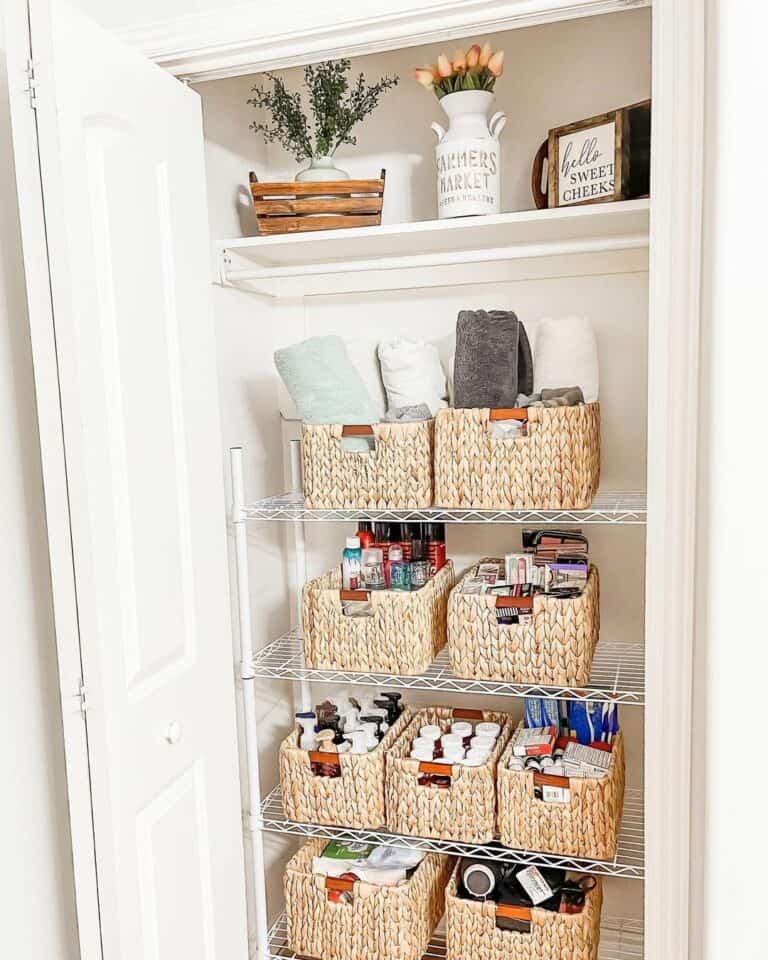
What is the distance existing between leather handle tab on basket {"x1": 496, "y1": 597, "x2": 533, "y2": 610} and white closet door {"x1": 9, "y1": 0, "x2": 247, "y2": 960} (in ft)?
1.69

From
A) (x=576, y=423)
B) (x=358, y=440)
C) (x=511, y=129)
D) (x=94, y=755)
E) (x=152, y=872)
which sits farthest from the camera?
(x=511, y=129)

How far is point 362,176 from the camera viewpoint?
6.77 ft

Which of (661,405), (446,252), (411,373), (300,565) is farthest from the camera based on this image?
(300,565)

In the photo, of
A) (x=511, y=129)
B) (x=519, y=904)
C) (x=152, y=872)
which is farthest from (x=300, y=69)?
(x=519, y=904)

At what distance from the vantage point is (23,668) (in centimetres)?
137

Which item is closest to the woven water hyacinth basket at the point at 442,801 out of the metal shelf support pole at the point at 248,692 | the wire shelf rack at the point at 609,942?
the metal shelf support pole at the point at 248,692

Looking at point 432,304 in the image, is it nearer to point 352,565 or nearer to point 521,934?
point 352,565

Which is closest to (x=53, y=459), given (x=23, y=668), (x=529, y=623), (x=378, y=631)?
(x=23, y=668)

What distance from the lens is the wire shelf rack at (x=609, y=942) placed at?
1925 mm

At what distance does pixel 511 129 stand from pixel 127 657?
1364 mm

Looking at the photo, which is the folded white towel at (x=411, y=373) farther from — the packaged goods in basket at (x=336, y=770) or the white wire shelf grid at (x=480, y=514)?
the packaged goods in basket at (x=336, y=770)

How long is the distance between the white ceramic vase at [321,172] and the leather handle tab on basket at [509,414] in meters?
0.61

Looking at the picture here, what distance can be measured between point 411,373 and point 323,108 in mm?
581

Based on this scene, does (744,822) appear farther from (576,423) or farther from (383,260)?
(383,260)
